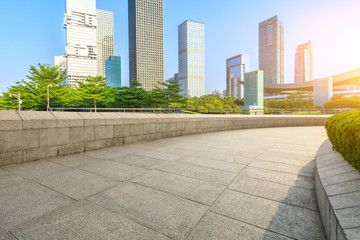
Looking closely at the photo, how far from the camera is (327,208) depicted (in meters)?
2.04

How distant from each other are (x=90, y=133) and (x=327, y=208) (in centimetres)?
590

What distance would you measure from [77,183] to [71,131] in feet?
8.64

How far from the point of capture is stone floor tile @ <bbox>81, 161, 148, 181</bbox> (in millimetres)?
3764

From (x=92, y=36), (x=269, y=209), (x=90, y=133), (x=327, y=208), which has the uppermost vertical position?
(x=92, y=36)

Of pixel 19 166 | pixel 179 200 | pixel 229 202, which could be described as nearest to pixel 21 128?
pixel 19 166

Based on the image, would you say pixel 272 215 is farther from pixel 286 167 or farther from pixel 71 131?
pixel 71 131

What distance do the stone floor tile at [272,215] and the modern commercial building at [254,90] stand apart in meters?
64.3

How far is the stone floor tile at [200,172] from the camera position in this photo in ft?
11.9

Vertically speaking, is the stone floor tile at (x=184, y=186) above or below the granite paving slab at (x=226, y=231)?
above

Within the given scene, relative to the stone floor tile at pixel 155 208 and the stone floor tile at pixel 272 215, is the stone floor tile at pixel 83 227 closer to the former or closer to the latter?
the stone floor tile at pixel 155 208

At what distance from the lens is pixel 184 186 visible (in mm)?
3283

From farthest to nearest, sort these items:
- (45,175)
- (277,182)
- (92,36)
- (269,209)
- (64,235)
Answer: (92,36)
(45,175)
(277,182)
(269,209)
(64,235)

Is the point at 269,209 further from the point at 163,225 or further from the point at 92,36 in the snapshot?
the point at 92,36

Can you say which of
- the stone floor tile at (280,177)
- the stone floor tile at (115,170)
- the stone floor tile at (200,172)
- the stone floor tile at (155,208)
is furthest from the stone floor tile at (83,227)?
the stone floor tile at (280,177)
